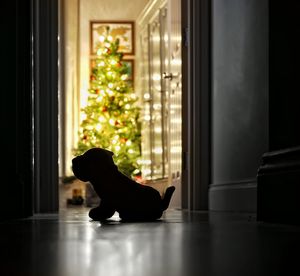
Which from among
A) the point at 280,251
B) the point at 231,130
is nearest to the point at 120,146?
the point at 231,130

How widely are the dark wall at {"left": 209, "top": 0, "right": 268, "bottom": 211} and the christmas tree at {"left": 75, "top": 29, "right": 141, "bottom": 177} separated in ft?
13.9

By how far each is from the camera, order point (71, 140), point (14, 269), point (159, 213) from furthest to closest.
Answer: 1. point (71, 140)
2. point (159, 213)
3. point (14, 269)

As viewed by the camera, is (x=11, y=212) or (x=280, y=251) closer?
(x=280, y=251)

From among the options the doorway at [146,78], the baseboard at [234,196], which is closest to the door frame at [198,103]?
the baseboard at [234,196]

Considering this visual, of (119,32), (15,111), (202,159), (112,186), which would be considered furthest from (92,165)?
(119,32)

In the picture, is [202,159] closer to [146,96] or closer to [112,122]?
[146,96]

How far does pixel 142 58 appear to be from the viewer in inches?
324

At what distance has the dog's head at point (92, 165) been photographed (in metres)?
2.07

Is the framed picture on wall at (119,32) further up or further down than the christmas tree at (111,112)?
further up

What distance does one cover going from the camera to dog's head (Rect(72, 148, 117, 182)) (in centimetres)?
207

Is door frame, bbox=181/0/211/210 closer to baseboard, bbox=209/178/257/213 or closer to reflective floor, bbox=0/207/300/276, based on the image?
baseboard, bbox=209/178/257/213

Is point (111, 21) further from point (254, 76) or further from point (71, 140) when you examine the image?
point (254, 76)

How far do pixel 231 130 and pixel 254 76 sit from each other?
0.52m

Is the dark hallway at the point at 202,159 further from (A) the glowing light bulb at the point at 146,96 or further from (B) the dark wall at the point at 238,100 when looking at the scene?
(A) the glowing light bulb at the point at 146,96
